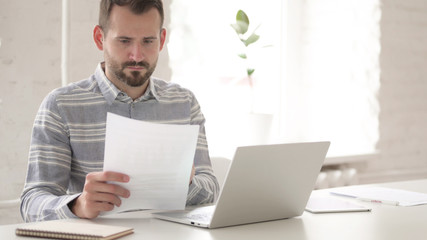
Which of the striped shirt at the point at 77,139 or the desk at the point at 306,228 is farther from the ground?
the striped shirt at the point at 77,139

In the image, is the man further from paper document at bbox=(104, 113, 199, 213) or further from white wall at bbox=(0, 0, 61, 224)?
white wall at bbox=(0, 0, 61, 224)

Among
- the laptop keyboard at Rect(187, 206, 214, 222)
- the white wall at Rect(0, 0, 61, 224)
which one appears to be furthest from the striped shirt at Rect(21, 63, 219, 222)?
the white wall at Rect(0, 0, 61, 224)

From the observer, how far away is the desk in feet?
4.42

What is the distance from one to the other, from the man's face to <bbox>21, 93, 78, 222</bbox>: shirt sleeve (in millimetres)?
216

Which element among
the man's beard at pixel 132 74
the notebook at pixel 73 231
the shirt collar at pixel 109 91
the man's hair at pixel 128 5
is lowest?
the notebook at pixel 73 231

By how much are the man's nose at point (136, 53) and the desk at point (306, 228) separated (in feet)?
1.64

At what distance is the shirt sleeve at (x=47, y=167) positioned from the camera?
162cm

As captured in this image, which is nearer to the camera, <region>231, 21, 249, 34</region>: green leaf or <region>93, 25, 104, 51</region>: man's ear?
<region>93, 25, 104, 51</region>: man's ear

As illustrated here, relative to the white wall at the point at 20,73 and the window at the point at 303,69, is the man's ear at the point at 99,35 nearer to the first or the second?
the white wall at the point at 20,73

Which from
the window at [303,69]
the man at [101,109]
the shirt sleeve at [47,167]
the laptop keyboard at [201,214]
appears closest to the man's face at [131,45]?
the man at [101,109]

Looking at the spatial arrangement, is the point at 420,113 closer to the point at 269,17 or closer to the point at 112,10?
the point at 269,17

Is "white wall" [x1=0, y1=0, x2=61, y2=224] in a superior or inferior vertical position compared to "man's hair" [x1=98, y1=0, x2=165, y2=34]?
inferior

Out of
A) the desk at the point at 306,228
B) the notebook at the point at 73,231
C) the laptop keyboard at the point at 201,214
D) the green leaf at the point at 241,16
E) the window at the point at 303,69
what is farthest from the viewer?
the window at the point at 303,69

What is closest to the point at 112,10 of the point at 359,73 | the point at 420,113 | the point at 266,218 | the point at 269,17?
the point at 266,218
